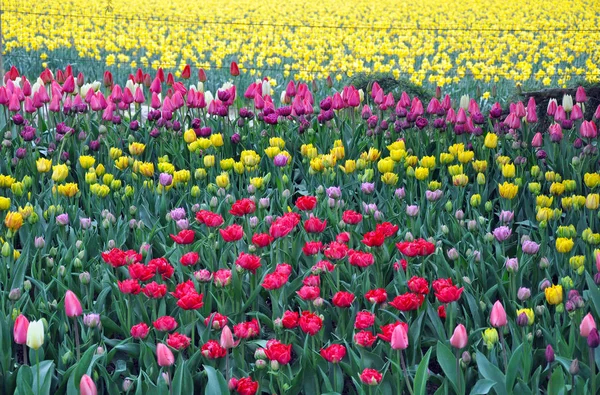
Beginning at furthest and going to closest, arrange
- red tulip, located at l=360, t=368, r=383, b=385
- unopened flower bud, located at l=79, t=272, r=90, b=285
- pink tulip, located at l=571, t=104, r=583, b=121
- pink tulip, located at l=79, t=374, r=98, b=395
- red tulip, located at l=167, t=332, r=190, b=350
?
pink tulip, located at l=571, t=104, r=583, b=121
unopened flower bud, located at l=79, t=272, r=90, b=285
red tulip, located at l=167, t=332, r=190, b=350
red tulip, located at l=360, t=368, r=383, b=385
pink tulip, located at l=79, t=374, r=98, b=395

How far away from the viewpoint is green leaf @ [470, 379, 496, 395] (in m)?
2.31

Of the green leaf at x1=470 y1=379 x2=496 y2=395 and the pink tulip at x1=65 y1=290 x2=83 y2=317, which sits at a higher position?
the pink tulip at x1=65 y1=290 x2=83 y2=317

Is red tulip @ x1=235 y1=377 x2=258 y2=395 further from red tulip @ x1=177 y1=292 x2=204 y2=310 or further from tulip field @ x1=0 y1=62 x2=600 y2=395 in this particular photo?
red tulip @ x1=177 y1=292 x2=204 y2=310

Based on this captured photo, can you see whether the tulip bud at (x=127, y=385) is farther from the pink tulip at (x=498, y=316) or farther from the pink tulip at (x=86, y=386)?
the pink tulip at (x=498, y=316)

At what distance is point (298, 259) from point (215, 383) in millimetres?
1144

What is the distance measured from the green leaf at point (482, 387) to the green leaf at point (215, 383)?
0.68m

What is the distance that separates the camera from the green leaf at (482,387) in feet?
7.59

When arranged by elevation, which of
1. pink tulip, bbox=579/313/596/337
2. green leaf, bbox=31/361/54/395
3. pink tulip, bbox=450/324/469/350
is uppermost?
pink tulip, bbox=579/313/596/337

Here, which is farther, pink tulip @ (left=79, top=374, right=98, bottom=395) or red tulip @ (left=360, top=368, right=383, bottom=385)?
red tulip @ (left=360, top=368, right=383, bottom=385)

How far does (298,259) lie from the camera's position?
338cm

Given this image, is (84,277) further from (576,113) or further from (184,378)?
(576,113)

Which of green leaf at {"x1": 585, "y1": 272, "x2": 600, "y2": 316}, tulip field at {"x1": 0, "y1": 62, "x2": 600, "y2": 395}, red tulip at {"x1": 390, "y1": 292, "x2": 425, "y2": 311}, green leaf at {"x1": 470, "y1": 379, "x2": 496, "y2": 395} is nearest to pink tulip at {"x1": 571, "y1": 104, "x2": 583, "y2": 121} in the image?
tulip field at {"x1": 0, "y1": 62, "x2": 600, "y2": 395}

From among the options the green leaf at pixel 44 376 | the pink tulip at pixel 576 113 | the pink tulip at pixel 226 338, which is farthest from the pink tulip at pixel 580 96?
the green leaf at pixel 44 376

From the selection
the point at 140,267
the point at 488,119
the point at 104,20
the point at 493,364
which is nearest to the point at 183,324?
the point at 140,267
